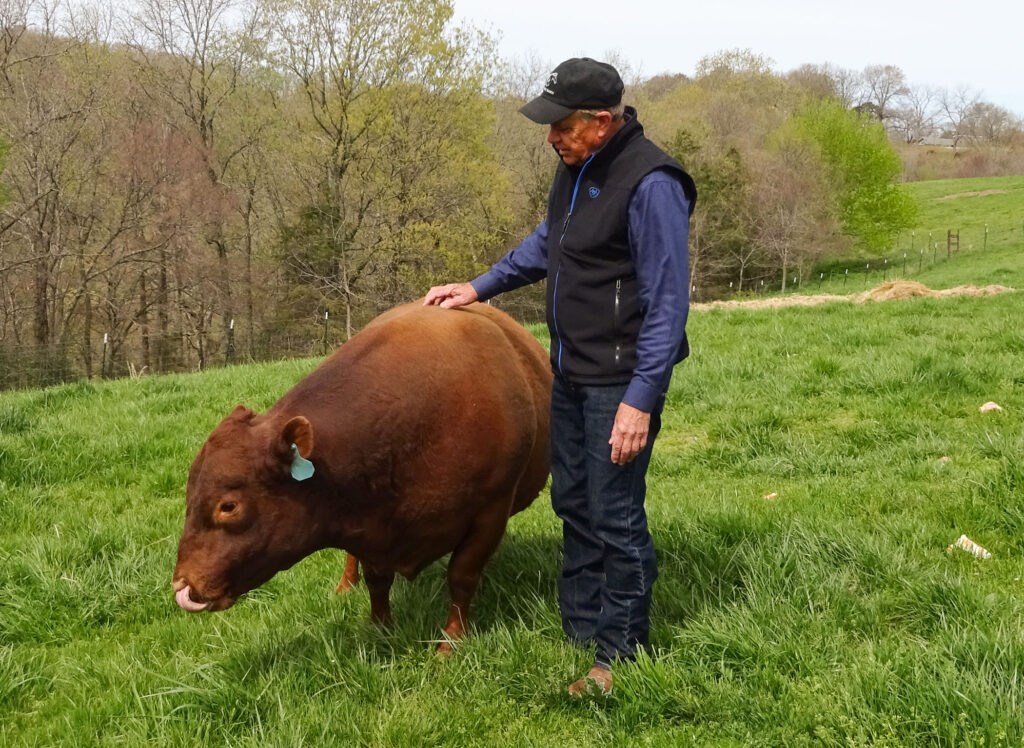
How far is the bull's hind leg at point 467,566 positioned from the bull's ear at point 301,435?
3.37 ft

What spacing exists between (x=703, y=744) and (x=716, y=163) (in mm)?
45297

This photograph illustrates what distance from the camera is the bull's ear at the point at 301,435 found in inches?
123

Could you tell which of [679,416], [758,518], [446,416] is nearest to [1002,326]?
[679,416]

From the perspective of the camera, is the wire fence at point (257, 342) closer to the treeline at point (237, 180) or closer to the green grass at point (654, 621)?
the treeline at point (237, 180)

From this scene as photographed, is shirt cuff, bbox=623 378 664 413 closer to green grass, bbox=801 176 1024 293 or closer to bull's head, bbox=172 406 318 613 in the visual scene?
bull's head, bbox=172 406 318 613

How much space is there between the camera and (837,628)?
3.33 meters

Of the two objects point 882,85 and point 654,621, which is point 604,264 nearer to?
point 654,621

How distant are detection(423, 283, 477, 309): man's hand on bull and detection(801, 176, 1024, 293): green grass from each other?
2968 centimetres

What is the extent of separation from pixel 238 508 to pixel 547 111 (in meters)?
1.96

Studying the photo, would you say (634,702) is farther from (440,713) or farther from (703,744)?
(440,713)

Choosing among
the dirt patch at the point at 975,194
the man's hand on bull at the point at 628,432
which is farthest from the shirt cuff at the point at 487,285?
the dirt patch at the point at 975,194

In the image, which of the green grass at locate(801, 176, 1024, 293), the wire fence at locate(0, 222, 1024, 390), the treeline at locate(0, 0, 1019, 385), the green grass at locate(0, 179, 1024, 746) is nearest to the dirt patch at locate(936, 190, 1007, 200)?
the green grass at locate(801, 176, 1024, 293)

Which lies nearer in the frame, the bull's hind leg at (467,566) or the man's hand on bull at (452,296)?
the bull's hind leg at (467,566)

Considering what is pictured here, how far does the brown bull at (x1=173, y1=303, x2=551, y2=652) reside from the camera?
3182mm
